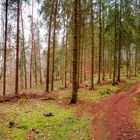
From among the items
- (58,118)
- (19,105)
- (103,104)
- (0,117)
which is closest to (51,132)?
(58,118)

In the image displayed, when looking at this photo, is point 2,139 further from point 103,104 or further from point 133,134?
point 103,104

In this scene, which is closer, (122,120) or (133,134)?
(133,134)

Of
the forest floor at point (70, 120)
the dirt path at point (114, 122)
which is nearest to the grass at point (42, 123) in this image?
the forest floor at point (70, 120)

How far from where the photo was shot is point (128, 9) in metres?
32.0

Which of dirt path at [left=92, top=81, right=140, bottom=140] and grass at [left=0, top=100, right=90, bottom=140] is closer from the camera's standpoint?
grass at [left=0, top=100, right=90, bottom=140]

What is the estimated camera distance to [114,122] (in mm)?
13992

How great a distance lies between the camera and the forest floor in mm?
11789

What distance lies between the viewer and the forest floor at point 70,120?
38.7ft

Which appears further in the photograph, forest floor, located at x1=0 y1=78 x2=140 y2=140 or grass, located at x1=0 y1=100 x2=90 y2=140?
forest floor, located at x1=0 y1=78 x2=140 y2=140

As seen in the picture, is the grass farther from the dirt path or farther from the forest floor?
the dirt path

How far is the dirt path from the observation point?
11.9 metres

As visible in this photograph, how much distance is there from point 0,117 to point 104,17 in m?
21.5

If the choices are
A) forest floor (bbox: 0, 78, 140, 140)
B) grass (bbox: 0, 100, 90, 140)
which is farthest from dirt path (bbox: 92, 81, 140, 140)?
grass (bbox: 0, 100, 90, 140)

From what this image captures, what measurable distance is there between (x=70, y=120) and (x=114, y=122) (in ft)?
7.63
